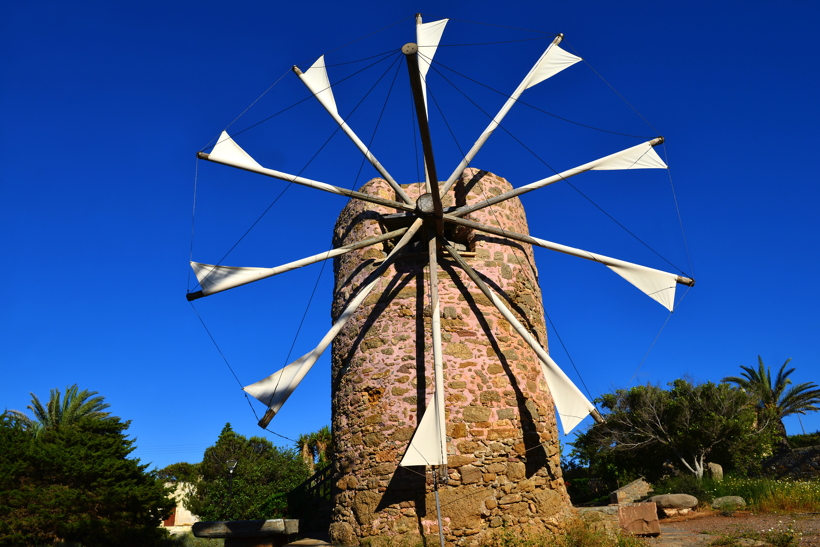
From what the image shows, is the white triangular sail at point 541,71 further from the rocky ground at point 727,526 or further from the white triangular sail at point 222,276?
the rocky ground at point 727,526

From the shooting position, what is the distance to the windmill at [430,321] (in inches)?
264

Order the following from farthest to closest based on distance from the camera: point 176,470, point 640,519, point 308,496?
point 176,470 → point 308,496 → point 640,519

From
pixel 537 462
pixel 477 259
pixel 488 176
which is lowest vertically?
pixel 537 462

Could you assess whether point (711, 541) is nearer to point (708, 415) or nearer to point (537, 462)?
point (537, 462)

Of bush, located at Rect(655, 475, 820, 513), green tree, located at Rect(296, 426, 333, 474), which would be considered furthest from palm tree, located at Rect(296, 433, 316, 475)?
bush, located at Rect(655, 475, 820, 513)

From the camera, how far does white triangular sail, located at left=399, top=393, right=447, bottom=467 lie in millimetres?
6164

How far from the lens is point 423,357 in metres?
7.36

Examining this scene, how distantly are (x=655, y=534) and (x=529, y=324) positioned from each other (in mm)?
3199

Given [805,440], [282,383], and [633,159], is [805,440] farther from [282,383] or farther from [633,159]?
[282,383]

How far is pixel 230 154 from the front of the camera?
7.72 meters

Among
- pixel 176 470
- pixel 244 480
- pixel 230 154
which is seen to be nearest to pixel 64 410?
pixel 244 480

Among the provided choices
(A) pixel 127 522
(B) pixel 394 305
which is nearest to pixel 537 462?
(B) pixel 394 305

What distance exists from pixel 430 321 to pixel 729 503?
6536mm

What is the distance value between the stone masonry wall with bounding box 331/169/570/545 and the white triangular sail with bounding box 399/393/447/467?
59cm
